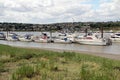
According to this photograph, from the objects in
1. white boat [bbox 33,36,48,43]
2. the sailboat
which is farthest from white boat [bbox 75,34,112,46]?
white boat [bbox 33,36,48,43]

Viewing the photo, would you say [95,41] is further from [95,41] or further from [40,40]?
[40,40]

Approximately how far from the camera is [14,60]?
16938 millimetres

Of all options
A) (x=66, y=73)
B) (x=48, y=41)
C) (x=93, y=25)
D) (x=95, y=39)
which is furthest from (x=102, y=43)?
(x=93, y=25)

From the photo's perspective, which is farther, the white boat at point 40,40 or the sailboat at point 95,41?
the white boat at point 40,40

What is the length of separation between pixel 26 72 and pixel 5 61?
228 inches

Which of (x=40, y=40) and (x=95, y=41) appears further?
(x=40, y=40)

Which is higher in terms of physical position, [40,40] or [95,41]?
[95,41]

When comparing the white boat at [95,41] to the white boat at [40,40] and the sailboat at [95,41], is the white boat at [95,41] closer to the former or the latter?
the sailboat at [95,41]

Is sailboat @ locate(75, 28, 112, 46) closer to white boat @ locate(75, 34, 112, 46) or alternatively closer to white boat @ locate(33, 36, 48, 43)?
white boat @ locate(75, 34, 112, 46)

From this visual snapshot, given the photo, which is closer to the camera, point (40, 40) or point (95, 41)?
point (95, 41)

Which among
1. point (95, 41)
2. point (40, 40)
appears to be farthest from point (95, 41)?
point (40, 40)

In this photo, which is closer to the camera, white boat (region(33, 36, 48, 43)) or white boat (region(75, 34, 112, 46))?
white boat (region(75, 34, 112, 46))

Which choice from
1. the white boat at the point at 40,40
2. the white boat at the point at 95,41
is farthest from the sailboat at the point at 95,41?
the white boat at the point at 40,40

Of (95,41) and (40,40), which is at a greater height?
(95,41)
